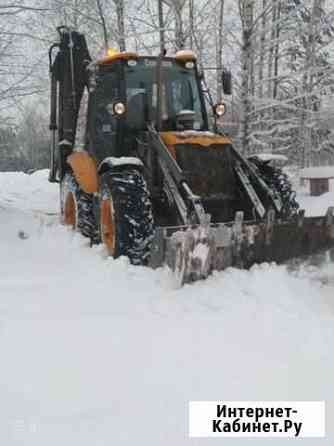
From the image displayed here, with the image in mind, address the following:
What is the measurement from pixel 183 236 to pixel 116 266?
40.2 inches

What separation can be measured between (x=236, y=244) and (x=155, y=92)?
7.64 feet

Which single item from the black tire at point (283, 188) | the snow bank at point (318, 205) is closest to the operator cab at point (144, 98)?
the black tire at point (283, 188)

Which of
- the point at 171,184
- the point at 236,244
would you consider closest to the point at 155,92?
the point at 171,184

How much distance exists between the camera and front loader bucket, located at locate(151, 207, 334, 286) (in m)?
4.78

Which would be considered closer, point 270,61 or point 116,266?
point 116,266

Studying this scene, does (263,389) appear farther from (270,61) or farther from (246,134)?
(270,61)

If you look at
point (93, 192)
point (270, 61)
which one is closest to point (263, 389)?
point (93, 192)

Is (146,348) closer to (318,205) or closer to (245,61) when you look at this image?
(318,205)

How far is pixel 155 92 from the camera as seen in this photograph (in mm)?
6434

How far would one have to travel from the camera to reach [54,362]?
11.3ft

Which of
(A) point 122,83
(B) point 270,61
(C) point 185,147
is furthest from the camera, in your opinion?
(B) point 270,61

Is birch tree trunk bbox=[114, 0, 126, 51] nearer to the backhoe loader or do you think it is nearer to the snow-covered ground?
the backhoe loader

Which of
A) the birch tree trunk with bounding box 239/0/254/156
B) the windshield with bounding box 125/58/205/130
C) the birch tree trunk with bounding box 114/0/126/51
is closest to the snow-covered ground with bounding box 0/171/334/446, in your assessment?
the windshield with bounding box 125/58/205/130

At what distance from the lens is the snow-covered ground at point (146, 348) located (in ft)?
9.21
